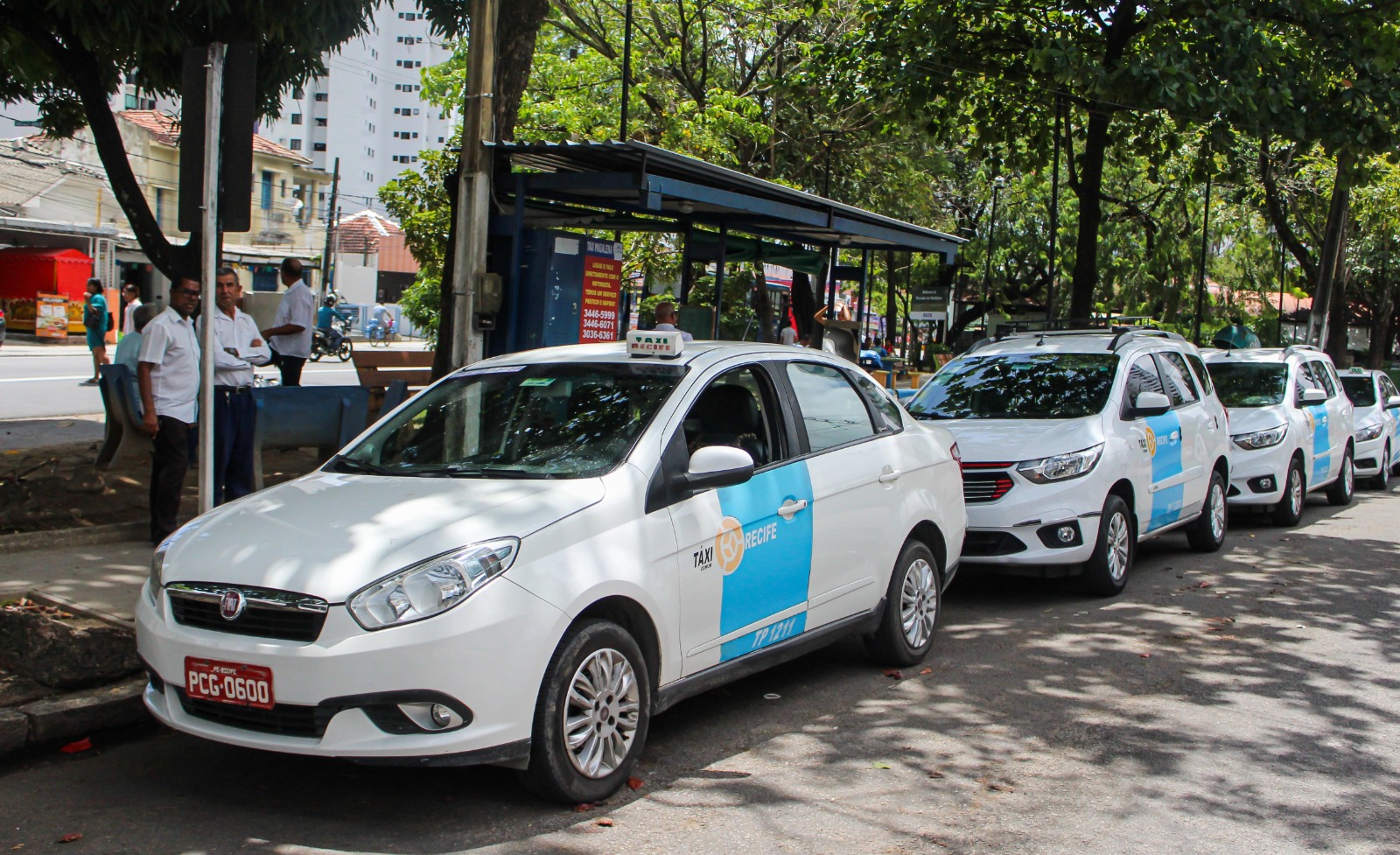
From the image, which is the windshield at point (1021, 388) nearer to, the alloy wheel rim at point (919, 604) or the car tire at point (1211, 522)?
the car tire at point (1211, 522)

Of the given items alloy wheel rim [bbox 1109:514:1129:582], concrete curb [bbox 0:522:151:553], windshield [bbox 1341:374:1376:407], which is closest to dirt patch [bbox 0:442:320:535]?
concrete curb [bbox 0:522:151:553]

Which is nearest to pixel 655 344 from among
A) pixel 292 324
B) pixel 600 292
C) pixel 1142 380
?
pixel 1142 380

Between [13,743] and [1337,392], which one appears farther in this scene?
[1337,392]

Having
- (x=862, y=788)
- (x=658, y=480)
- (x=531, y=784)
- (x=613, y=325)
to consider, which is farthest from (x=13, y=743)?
(x=613, y=325)

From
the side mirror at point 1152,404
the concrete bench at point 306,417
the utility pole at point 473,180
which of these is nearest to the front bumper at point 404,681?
the utility pole at point 473,180

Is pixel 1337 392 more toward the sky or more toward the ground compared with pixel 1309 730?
more toward the sky

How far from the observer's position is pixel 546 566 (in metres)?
4.29

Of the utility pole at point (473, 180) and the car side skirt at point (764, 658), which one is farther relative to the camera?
the utility pole at point (473, 180)

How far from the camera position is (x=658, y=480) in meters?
4.89

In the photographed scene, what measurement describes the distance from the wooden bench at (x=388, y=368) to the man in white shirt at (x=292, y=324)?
1.75ft

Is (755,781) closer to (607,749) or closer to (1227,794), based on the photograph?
Result: (607,749)

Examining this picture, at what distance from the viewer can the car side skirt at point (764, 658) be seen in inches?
193

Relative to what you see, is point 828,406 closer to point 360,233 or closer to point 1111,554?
point 1111,554

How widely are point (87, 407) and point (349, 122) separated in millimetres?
66452
